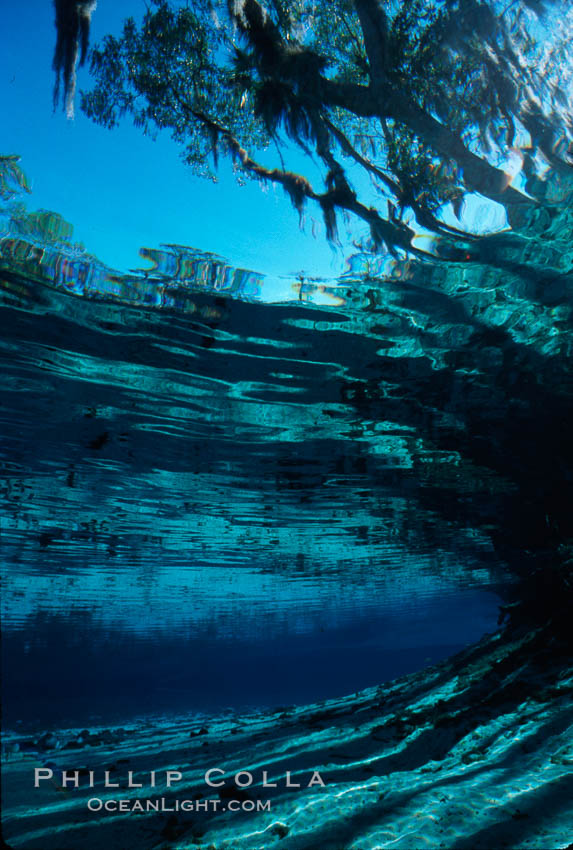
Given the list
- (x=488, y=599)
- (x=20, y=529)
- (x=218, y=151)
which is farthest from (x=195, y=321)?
(x=488, y=599)

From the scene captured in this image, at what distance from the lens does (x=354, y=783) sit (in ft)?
18.6

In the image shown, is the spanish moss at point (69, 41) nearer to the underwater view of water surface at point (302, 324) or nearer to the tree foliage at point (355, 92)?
the underwater view of water surface at point (302, 324)

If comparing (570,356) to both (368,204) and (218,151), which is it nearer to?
(368,204)

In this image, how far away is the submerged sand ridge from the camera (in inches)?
174

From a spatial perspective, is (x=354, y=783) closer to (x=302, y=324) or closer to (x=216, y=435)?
(x=302, y=324)

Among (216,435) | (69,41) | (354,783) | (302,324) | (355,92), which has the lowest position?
(354,783)

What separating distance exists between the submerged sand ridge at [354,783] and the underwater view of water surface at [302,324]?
5 cm

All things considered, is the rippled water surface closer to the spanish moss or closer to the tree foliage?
the tree foliage

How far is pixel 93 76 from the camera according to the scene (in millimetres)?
5348

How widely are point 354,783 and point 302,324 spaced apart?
7.08 metres

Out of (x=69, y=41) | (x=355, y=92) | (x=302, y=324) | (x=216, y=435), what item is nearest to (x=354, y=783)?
(x=302, y=324)

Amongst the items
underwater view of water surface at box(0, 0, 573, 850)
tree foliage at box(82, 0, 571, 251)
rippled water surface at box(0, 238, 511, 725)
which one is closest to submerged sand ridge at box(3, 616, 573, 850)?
underwater view of water surface at box(0, 0, 573, 850)

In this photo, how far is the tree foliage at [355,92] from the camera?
17.3ft

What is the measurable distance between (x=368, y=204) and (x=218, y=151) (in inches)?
87.2
